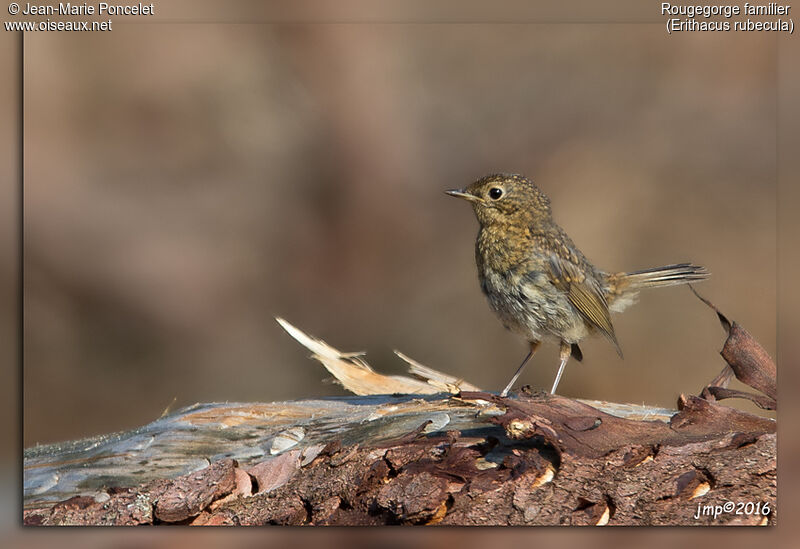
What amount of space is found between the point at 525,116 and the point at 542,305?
70.1 inches

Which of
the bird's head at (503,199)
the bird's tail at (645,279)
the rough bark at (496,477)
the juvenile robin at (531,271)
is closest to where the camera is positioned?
the rough bark at (496,477)

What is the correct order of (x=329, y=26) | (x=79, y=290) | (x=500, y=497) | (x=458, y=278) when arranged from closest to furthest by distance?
(x=500, y=497) < (x=329, y=26) < (x=79, y=290) < (x=458, y=278)

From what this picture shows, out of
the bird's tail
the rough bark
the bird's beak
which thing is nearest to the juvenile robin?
the bird's beak

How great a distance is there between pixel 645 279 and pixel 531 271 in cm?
79

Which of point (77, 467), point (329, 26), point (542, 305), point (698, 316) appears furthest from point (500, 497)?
point (329, 26)

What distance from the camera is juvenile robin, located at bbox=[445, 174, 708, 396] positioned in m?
4.14

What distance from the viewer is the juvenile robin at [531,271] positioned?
414cm

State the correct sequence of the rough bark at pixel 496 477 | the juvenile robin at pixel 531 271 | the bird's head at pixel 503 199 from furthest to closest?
the bird's head at pixel 503 199 < the juvenile robin at pixel 531 271 < the rough bark at pixel 496 477

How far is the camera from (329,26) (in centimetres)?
482

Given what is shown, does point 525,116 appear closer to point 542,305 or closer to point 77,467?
point 542,305

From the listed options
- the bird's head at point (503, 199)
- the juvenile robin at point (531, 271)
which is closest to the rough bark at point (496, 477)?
the juvenile robin at point (531, 271)

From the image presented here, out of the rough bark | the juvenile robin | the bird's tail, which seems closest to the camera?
the rough bark

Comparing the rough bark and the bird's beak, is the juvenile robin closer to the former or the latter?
the bird's beak

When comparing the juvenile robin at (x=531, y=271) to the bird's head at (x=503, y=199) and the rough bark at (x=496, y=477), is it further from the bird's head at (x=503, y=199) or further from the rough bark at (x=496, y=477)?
the rough bark at (x=496, y=477)
